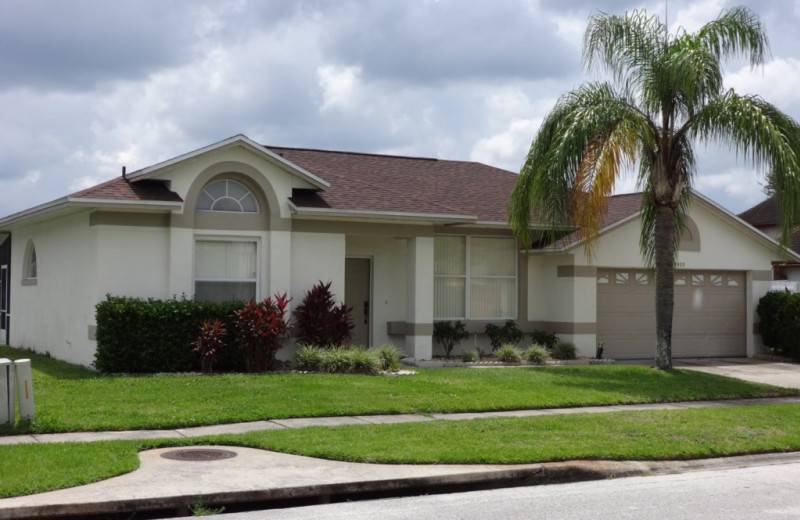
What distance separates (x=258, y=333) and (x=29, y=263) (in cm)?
914

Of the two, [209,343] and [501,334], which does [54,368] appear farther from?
[501,334]

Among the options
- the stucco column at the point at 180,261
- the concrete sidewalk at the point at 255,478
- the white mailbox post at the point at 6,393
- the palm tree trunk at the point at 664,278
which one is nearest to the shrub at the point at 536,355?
the palm tree trunk at the point at 664,278

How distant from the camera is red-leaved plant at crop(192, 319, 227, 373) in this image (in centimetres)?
1638

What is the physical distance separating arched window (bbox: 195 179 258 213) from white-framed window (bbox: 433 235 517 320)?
4.54 metres

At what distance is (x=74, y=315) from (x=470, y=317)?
27.2ft

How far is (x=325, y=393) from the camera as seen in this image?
1415 cm

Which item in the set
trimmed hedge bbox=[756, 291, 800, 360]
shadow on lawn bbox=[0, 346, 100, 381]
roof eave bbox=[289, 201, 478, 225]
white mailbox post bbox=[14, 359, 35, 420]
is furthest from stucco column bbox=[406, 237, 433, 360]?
white mailbox post bbox=[14, 359, 35, 420]

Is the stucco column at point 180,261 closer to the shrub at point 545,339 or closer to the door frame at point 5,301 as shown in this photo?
the shrub at point 545,339

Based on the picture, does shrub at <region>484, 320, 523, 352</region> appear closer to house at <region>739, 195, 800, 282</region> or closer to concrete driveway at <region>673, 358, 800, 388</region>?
concrete driveway at <region>673, 358, 800, 388</region>

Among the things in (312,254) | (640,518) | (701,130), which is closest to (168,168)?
(312,254)

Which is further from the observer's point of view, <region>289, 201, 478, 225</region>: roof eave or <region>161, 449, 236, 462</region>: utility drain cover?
<region>289, 201, 478, 225</region>: roof eave

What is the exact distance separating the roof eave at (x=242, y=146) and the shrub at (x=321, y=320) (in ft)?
6.60

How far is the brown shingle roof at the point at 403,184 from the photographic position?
18984 millimetres

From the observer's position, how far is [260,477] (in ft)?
29.2
